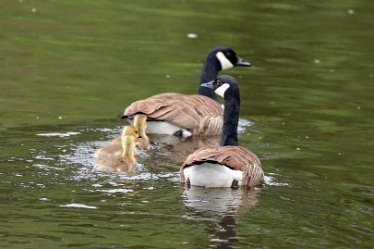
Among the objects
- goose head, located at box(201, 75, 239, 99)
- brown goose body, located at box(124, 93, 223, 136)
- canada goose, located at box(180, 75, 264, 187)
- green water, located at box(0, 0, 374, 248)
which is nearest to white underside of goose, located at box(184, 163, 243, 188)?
canada goose, located at box(180, 75, 264, 187)

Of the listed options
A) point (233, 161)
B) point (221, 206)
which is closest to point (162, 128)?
point (233, 161)

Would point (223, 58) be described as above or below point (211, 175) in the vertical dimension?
above

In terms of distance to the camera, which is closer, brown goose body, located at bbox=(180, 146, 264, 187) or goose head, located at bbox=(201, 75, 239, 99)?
brown goose body, located at bbox=(180, 146, 264, 187)

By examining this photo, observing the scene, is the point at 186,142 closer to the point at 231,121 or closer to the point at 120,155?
the point at 231,121

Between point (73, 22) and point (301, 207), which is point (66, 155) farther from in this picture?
point (73, 22)

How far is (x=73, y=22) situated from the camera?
74.5 feet

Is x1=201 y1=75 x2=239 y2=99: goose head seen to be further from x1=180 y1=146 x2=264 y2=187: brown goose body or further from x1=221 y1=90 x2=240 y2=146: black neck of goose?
x1=180 y1=146 x2=264 y2=187: brown goose body

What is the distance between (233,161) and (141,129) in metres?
2.62

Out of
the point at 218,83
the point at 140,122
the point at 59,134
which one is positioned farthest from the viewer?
the point at 140,122

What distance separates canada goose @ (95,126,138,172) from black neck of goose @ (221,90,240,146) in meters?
1.09

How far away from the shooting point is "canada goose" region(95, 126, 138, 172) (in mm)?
12281

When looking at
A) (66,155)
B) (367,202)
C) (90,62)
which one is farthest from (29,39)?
(367,202)

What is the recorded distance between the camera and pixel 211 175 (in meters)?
11.8

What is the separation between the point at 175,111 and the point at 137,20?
8.39 m
